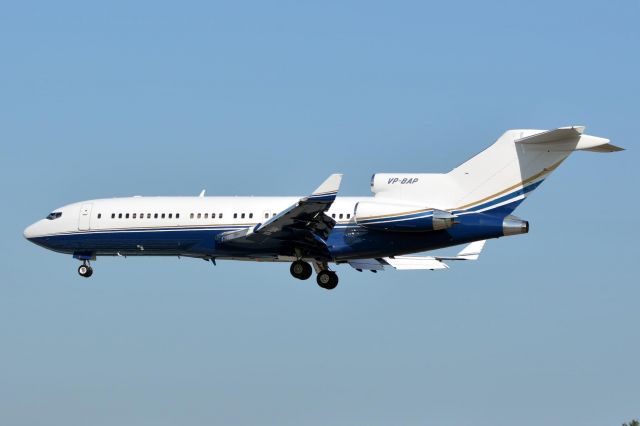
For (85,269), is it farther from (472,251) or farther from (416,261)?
(472,251)

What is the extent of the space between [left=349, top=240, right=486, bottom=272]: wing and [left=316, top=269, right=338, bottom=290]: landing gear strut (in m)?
1.26

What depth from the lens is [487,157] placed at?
164 feet

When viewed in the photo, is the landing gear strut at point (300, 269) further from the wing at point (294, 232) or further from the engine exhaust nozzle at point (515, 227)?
the engine exhaust nozzle at point (515, 227)

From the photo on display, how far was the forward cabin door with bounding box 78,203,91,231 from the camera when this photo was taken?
179 feet

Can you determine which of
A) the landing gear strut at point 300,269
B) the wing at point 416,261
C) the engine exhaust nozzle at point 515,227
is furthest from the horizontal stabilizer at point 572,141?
the landing gear strut at point 300,269

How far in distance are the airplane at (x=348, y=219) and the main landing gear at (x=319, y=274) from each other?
0.04m

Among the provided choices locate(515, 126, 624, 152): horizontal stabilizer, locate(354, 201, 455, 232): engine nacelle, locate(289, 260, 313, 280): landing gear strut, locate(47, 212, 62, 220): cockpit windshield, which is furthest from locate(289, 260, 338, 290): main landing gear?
locate(47, 212, 62, 220): cockpit windshield

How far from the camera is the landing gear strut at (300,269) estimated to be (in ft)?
171

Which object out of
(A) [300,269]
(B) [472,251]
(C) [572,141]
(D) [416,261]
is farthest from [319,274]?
(C) [572,141]

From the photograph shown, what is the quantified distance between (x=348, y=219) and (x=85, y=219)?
36.2 feet

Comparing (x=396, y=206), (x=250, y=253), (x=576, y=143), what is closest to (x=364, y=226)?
(x=396, y=206)

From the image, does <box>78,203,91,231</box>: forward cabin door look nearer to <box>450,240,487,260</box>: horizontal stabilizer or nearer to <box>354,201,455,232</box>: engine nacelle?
<box>354,201,455,232</box>: engine nacelle

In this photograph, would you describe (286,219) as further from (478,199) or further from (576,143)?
(576,143)

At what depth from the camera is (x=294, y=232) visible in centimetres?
5047
